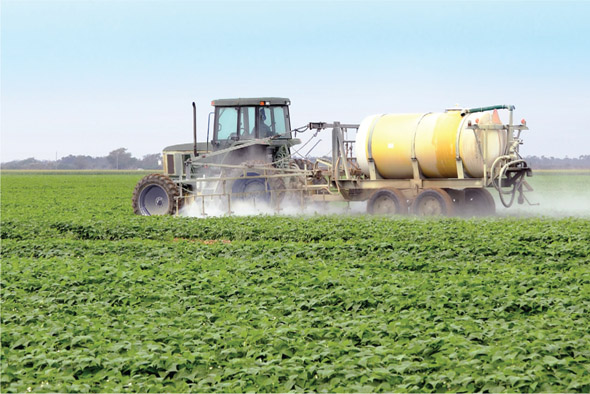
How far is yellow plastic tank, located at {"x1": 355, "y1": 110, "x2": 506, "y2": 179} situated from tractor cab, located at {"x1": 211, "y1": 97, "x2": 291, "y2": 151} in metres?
2.35

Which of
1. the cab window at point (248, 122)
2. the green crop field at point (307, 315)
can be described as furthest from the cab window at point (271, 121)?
the green crop field at point (307, 315)

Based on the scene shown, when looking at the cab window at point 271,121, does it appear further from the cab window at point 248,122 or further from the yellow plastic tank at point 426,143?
the yellow plastic tank at point 426,143

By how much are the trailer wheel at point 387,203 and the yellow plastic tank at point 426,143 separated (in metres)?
0.60

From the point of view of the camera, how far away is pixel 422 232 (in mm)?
14797

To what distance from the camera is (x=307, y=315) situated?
838 cm

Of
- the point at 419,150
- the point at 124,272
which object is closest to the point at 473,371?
the point at 124,272

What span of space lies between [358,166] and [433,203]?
2.80m

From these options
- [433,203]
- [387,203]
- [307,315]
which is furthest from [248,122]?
[307,315]

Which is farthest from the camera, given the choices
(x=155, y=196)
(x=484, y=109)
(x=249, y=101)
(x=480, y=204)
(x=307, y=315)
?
(x=155, y=196)

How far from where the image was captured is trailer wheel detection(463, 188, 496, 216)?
19.4 metres

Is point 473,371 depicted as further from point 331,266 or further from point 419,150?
point 419,150

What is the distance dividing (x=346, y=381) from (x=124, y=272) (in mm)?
5525

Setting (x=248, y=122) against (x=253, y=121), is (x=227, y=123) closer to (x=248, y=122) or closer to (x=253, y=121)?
(x=248, y=122)

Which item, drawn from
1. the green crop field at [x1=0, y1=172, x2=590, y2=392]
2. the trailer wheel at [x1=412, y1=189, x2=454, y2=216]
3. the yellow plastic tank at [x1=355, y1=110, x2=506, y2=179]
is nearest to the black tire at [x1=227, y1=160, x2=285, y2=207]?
the yellow plastic tank at [x1=355, y1=110, x2=506, y2=179]
